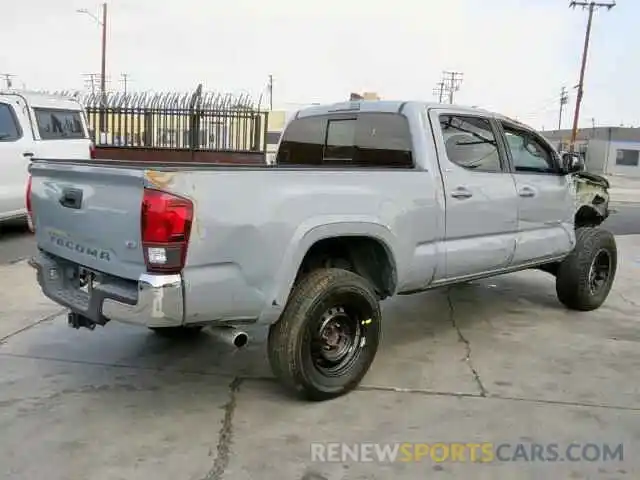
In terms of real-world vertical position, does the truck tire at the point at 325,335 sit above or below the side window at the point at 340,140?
below

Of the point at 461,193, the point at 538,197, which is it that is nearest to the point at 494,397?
the point at 461,193

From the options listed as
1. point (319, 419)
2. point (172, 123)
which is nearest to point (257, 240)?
point (319, 419)

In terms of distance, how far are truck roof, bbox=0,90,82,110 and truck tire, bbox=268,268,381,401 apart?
806 centimetres

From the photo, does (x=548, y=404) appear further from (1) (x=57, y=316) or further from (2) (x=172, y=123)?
(2) (x=172, y=123)

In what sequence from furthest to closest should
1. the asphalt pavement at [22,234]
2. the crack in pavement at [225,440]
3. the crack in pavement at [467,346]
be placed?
the asphalt pavement at [22,234] < the crack in pavement at [467,346] < the crack in pavement at [225,440]

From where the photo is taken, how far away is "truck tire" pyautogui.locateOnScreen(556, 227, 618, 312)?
6430mm

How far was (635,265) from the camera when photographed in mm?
9516

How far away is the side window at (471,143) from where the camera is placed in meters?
5.03

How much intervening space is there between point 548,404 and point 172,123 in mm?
17115

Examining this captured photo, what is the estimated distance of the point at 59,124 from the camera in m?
11.1

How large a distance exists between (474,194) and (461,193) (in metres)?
0.17

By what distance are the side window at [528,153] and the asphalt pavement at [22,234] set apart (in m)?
6.49

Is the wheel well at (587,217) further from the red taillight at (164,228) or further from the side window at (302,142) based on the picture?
the red taillight at (164,228)

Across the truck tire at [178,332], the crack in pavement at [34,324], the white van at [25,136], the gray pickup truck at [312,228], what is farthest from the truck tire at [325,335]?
the white van at [25,136]
